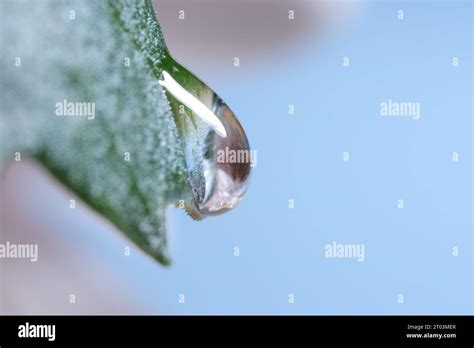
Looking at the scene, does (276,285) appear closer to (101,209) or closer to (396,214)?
(396,214)

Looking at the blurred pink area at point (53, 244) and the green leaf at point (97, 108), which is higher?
the green leaf at point (97, 108)

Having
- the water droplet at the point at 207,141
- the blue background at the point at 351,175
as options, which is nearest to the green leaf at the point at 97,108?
the water droplet at the point at 207,141

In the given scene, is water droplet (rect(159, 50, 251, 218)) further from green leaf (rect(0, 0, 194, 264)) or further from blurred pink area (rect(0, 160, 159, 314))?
blurred pink area (rect(0, 160, 159, 314))

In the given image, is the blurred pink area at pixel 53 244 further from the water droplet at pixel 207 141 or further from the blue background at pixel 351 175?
the water droplet at pixel 207 141

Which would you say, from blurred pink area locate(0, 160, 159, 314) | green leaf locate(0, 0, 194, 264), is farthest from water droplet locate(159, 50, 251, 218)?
blurred pink area locate(0, 160, 159, 314)

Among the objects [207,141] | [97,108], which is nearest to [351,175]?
[207,141]
